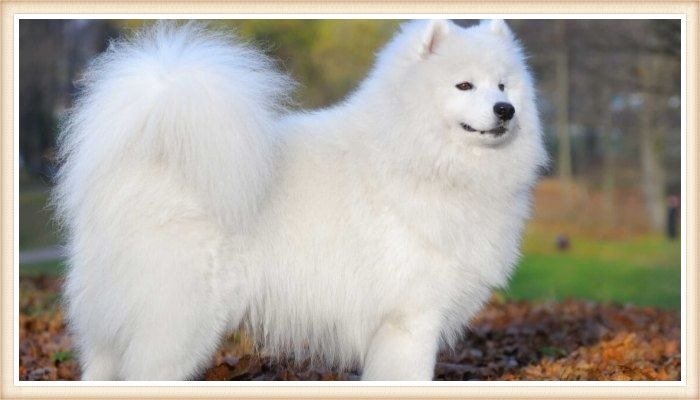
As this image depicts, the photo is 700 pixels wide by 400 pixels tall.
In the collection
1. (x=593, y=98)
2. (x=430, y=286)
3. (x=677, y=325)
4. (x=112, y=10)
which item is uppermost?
(x=593, y=98)

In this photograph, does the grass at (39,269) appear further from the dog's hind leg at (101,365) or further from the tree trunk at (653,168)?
the tree trunk at (653,168)

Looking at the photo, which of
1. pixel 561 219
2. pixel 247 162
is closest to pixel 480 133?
pixel 247 162

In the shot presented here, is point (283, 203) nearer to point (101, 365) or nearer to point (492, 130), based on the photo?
point (492, 130)

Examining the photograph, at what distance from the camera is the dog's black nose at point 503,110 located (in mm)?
4266

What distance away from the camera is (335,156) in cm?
468

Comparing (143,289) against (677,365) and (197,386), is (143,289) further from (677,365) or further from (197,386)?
(677,365)

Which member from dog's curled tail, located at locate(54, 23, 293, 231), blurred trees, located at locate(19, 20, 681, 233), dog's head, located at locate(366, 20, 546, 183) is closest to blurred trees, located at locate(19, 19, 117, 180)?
blurred trees, located at locate(19, 20, 681, 233)

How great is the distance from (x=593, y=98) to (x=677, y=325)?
16.5 meters

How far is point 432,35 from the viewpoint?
14.8 feet

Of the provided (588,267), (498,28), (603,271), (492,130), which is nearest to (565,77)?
(588,267)

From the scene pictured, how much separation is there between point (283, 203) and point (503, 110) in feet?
4.41

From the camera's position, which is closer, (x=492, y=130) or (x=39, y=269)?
(x=492, y=130)

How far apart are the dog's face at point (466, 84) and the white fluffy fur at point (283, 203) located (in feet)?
0.04

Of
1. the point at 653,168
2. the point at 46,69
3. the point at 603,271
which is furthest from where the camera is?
the point at 653,168
